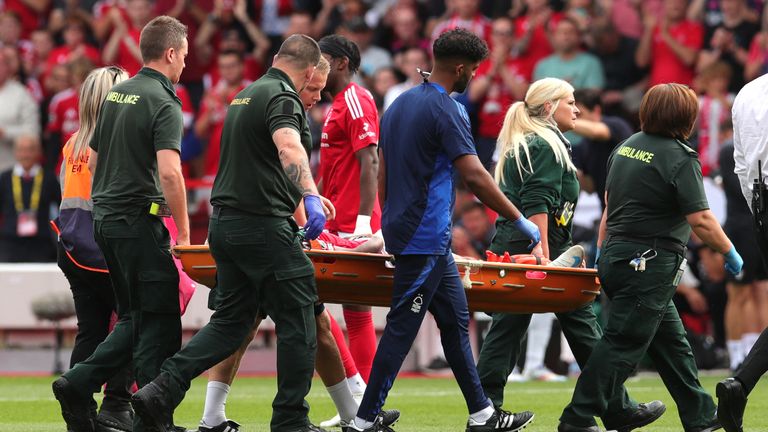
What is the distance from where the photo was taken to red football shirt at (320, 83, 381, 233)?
9094mm

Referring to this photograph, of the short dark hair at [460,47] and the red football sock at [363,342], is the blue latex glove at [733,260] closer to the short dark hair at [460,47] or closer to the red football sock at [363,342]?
the short dark hair at [460,47]

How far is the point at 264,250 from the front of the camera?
24.2 feet

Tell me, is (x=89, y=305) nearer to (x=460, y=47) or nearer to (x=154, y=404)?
(x=154, y=404)

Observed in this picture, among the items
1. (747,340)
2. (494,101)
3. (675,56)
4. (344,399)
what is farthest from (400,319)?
(675,56)

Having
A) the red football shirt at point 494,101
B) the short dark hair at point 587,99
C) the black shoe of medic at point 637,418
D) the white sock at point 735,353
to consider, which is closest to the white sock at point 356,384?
the black shoe of medic at point 637,418

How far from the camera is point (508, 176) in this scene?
350 inches

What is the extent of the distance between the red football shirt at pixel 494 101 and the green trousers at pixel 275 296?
8.62m

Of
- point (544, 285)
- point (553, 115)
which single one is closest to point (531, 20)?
point (553, 115)

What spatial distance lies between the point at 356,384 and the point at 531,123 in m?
1.99

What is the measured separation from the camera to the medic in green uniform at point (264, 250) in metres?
7.37

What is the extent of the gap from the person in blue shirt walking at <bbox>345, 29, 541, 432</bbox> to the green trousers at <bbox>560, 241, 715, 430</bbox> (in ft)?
1.75

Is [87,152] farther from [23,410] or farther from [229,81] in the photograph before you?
[229,81]

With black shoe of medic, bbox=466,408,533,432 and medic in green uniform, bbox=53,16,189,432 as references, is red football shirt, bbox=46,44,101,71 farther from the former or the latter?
black shoe of medic, bbox=466,408,533,432

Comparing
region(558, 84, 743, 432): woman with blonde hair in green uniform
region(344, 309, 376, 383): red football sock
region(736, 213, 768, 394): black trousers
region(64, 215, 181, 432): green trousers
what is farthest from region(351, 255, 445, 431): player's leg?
region(736, 213, 768, 394): black trousers
